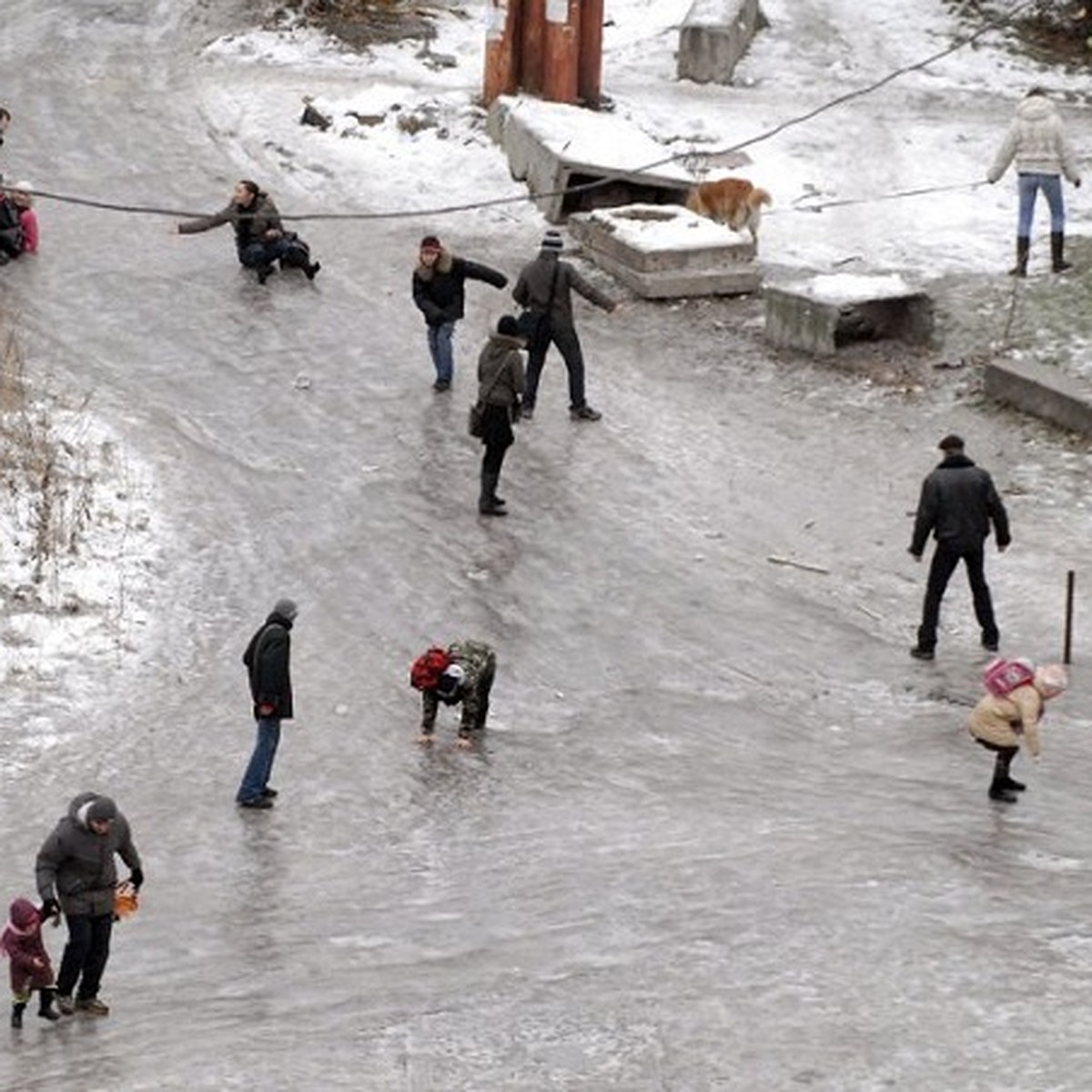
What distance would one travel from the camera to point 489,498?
60.8 feet

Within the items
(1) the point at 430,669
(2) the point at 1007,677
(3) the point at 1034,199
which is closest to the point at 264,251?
(3) the point at 1034,199

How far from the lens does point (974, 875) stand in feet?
44.0

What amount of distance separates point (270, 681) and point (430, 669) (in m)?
1.16

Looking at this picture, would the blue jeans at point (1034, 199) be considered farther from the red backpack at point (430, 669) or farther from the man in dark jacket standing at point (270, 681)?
the man in dark jacket standing at point (270, 681)

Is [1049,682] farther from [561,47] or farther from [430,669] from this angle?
[561,47]

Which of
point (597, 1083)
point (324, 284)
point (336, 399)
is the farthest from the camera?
point (324, 284)

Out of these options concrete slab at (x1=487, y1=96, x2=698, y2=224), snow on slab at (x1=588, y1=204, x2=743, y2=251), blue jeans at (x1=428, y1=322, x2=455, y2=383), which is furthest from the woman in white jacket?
blue jeans at (x1=428, y1=322, x2=455, y2=383)

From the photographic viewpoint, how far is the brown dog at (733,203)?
2398cm

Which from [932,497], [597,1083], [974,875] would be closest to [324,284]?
[932,497]

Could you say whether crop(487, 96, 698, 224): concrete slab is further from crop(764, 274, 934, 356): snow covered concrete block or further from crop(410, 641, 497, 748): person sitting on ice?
crop(410, 641, 497, 748): person sitting on ice

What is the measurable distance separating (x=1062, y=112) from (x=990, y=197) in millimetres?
2593

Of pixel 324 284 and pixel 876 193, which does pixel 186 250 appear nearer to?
pixel 324 284

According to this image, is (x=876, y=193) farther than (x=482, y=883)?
Yes

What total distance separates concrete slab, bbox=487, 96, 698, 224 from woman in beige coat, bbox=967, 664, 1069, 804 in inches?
444
